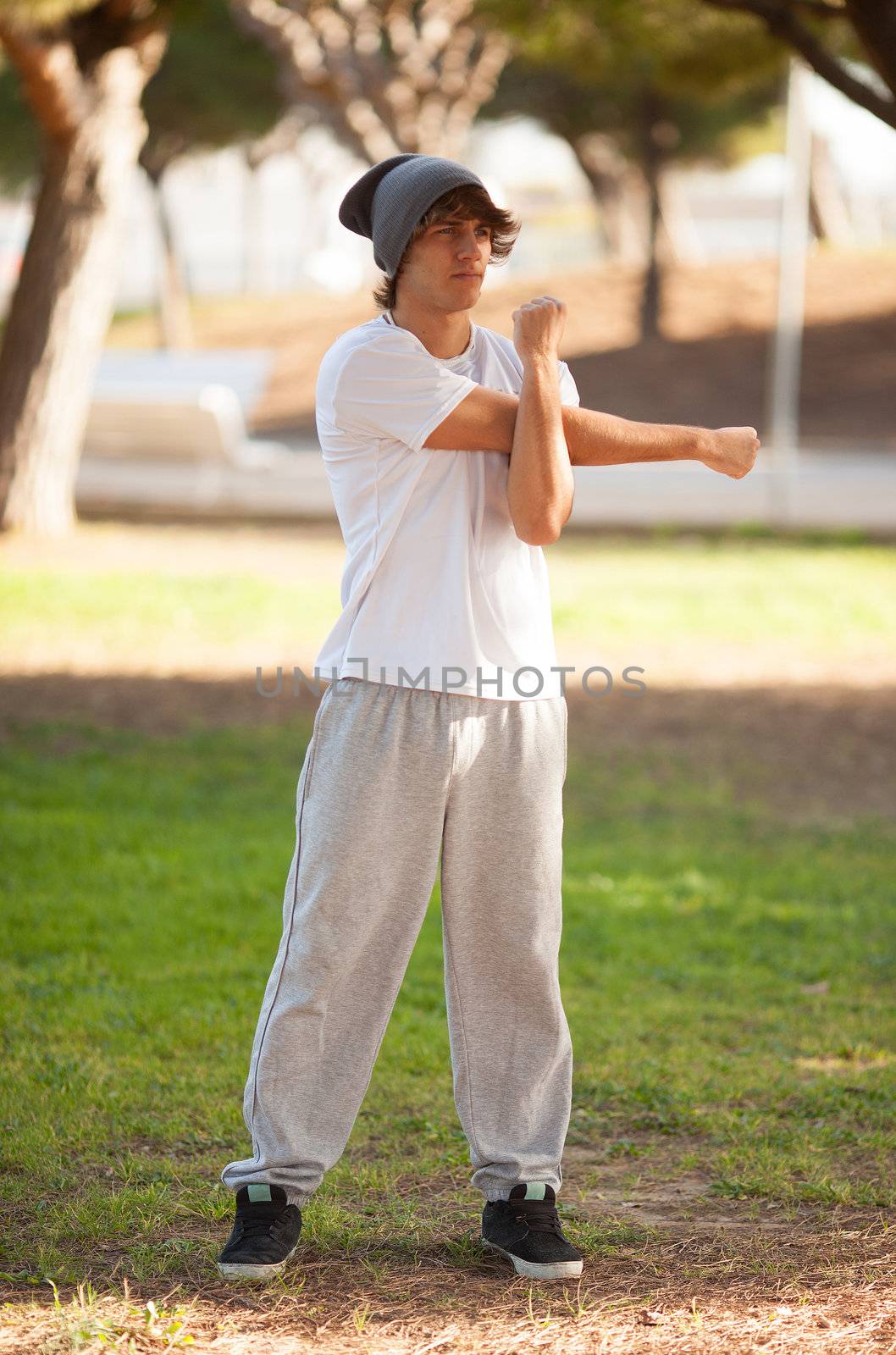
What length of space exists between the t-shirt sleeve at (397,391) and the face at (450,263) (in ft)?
0.36

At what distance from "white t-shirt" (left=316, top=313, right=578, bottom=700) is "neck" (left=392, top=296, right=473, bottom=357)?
0.03 metres

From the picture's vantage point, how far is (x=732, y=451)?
9.57 ft

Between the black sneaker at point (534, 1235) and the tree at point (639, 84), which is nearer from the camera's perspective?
the black sneaker at point (534, 1235)

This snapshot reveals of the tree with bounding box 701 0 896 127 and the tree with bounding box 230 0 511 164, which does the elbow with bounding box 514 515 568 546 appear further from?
the tree with bounding box 230 0 511 164

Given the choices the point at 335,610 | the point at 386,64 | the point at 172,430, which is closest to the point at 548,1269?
the point at 335,610

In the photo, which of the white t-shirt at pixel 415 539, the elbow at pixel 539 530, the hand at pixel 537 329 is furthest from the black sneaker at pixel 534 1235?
the hand at pixel 537 329

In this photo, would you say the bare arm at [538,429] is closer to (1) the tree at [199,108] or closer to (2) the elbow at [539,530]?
(2) the elbow at [539,530]

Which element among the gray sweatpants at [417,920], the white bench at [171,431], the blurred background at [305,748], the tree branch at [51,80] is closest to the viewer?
the gray sweatpants at [417,920]

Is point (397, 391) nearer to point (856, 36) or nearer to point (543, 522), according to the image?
point (543, 522)

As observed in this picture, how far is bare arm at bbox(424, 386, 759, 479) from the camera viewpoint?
2723 mm

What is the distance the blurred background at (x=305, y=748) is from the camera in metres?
3.29

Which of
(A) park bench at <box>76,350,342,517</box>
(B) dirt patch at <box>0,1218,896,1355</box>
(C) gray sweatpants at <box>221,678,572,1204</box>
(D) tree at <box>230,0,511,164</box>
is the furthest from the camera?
(D) tree at <box>230,0,511,164</box>

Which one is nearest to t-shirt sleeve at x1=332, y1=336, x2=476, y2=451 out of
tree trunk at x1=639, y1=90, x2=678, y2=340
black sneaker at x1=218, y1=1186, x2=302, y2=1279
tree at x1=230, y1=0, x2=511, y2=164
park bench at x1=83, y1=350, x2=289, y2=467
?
black sneaker at x1=218, y1=1186, x2=302, y2=1279

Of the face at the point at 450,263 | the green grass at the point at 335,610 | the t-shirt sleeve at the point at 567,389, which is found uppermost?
the green grass at the point at 335,610
